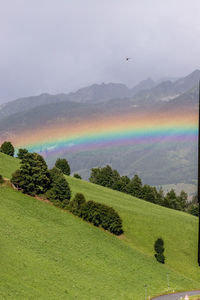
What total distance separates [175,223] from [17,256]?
62530mm

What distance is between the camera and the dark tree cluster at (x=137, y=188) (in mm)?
161500

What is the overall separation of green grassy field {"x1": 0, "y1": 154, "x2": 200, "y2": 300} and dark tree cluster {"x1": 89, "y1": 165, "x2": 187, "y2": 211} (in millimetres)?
52446

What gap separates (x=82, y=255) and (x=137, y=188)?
10017 centimetres

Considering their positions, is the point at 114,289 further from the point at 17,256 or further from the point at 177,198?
the point at 177,198

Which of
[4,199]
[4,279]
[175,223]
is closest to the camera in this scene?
[4,279]

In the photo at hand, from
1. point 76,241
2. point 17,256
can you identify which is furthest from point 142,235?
point 17,256

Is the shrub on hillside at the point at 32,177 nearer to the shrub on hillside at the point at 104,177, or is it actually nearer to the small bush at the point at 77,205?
the small bush at the point at 77,205

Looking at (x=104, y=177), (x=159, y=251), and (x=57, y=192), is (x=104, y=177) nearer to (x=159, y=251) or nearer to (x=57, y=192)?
(x=57, y=192)

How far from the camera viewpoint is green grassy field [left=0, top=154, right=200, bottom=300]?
52.7 m

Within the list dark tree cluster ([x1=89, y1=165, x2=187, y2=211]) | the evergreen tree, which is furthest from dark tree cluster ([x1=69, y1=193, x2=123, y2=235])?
the evergreen tree

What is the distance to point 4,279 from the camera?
4775cm

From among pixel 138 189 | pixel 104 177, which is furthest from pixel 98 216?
pixel 104 177

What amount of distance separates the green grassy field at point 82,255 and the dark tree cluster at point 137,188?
52.4 meters

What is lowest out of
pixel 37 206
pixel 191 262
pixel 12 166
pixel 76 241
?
pixel 191 262
